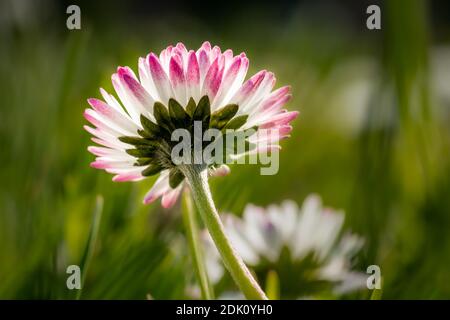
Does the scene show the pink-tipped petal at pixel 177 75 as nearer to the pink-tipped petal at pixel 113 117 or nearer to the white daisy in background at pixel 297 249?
the pink-tipped petal at pixel 113 117

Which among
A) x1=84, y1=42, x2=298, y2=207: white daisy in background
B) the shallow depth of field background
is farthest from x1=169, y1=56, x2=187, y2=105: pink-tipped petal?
the shallow depth of field background

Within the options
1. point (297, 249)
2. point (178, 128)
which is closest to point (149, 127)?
point (178, 128)

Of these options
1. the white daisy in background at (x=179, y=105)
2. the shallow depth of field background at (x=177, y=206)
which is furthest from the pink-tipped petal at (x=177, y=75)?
the shallow depth of field background at (x=177, y=206)

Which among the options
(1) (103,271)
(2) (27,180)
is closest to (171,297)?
(1) (103,271)

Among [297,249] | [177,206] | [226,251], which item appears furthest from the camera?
[177,206]

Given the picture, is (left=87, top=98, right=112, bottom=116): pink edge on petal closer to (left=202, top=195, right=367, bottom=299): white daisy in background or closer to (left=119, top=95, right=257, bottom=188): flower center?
(left=119, top=95, right=257, bottom=188): flower center

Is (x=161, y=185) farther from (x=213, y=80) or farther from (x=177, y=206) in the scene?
(x=177, y=206)
